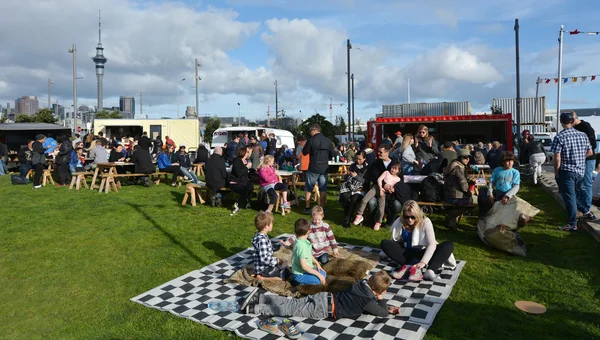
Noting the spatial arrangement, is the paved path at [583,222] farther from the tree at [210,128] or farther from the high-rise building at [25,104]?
the high-rise building at [25,104]

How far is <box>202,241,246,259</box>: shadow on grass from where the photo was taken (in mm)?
6566

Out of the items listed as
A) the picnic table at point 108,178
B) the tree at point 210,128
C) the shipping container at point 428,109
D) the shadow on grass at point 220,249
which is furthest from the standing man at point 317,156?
the tree at point 210,128

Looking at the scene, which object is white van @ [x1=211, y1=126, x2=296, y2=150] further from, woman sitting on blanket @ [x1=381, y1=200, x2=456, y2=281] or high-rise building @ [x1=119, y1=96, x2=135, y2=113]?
high-rise building @ [x1=119, y1=96, x2=135, y2=113]

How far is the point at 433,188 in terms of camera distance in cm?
770

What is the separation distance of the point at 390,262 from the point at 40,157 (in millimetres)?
12326

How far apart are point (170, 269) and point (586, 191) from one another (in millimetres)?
6733

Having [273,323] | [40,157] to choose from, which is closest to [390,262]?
[273,323]

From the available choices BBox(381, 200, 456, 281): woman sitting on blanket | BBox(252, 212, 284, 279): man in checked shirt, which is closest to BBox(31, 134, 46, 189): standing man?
BBox(252, 212, 284, 279): man in checked shirt

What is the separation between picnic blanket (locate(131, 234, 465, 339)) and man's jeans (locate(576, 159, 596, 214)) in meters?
3.19

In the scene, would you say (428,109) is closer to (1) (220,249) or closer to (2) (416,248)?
(1) (220,249)

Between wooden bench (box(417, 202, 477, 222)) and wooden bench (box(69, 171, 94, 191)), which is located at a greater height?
wooden bench (box(69, 171, 94, 191))

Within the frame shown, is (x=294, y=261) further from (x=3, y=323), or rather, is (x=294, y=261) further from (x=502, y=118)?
(x=502, y=118)

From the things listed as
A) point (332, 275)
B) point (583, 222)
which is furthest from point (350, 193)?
point (583, 222)

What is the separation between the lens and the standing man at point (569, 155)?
6.73 meters
